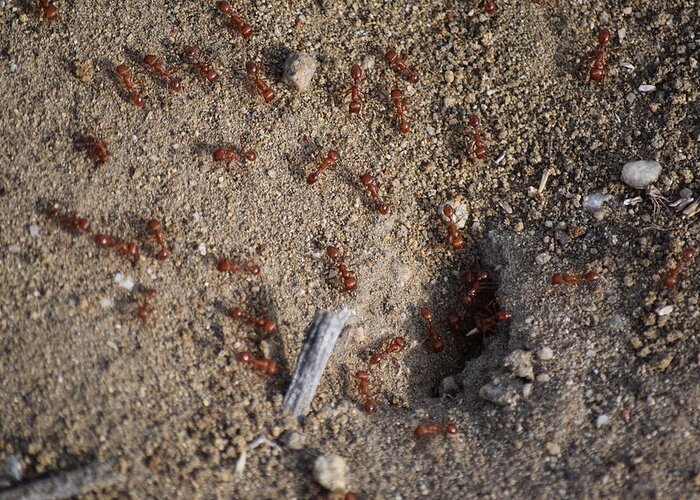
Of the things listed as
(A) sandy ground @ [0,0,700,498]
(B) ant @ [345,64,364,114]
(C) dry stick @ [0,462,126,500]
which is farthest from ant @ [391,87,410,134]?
(C) dry stick @ [0,462,126,500]

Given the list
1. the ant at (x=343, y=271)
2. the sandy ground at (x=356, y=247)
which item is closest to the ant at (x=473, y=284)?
the sandy ground at (x=356, y=247)

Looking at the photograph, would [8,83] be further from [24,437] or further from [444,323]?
[444,323]

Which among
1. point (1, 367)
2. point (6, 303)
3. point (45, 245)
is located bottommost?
point (1, 367)

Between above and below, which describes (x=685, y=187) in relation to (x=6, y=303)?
above

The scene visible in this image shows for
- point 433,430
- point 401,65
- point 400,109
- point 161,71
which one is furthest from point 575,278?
point 161,71

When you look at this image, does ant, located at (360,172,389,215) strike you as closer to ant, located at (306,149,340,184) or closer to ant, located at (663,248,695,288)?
ant, located at (306,149,340,184)

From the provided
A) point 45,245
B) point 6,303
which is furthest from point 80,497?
point 45,245

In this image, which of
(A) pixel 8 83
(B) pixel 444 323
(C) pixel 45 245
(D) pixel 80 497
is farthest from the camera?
(B) pixel 444 323
